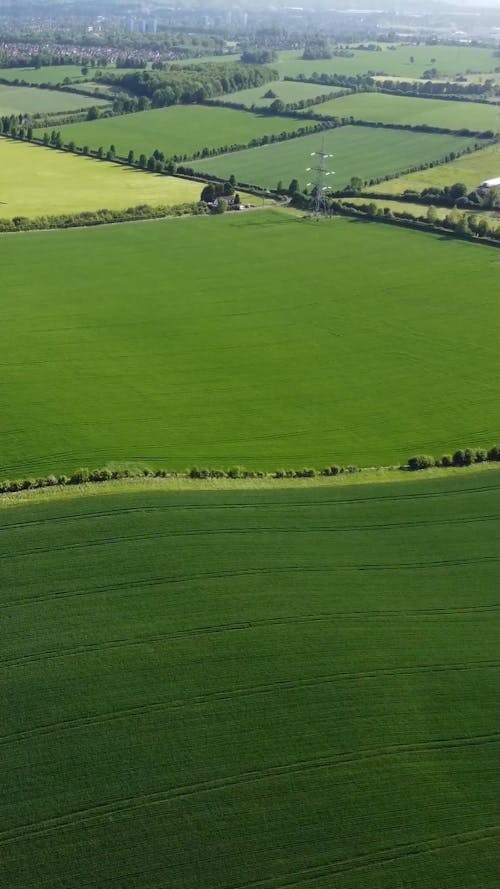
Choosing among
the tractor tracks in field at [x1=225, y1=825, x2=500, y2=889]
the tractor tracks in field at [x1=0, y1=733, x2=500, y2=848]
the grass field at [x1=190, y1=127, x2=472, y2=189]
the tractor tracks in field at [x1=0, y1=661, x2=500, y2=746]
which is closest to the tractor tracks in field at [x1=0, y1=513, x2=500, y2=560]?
the tractor tracks in field at [x1=0, y1=661, x2=500, y2=746]

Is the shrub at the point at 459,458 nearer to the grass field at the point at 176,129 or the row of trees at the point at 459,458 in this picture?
the row of trees at the point at 459,458

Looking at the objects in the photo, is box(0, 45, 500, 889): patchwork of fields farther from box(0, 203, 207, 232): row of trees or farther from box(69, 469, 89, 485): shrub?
box(0, 203, 207, 232): row of trees

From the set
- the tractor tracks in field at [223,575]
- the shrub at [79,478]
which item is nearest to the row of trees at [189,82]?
the shrub at [79,478]

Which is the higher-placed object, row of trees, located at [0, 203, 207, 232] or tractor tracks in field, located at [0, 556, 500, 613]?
row of trees, located at [0, 203, 207, 232]

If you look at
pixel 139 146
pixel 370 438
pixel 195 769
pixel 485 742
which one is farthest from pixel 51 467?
pixel 139 146

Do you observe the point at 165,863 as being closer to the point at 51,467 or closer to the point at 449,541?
Answer: the point at 449,541

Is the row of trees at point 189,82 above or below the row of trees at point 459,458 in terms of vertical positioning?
above

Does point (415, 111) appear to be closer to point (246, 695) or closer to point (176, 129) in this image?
point (176, 129)
